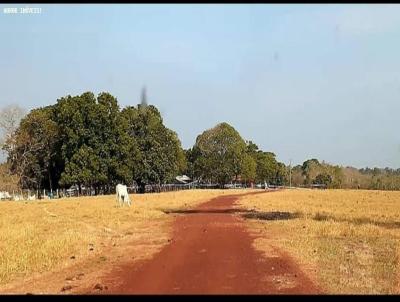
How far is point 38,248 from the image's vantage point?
624 inches

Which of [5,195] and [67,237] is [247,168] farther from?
[67,237]

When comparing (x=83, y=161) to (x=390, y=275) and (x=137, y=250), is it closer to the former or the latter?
(x=137, y=250)

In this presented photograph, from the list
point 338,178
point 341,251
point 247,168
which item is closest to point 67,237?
point 341,251

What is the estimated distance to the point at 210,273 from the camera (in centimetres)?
1151

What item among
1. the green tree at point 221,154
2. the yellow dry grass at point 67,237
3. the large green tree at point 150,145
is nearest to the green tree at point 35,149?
the large green tree at point 150,145

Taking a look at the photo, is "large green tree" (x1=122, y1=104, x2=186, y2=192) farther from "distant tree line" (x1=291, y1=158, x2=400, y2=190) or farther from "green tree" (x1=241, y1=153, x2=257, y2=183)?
"distant tree line" (x1=291, y1=158, x2=400, y2=190)

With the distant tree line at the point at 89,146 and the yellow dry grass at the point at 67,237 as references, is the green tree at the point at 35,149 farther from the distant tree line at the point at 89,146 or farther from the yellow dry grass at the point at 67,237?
the yellow dry grass at the point at 67,237

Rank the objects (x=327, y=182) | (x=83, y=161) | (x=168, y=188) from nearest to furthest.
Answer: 1. (x=83, y=161)
2. (x=168, y=188)
3. (x=327, y=182)

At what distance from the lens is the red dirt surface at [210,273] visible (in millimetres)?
10016

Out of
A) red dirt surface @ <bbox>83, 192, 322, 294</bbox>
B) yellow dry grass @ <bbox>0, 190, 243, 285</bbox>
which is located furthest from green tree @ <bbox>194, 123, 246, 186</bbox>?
red dirt surface @ <bbox>83, 192, 322, 294</bbox>

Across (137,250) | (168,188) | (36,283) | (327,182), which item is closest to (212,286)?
(36,283)

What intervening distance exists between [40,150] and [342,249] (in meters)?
62.0

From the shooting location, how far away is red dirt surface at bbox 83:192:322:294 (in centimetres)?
1002

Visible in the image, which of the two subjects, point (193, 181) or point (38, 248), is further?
point (193, 181)
